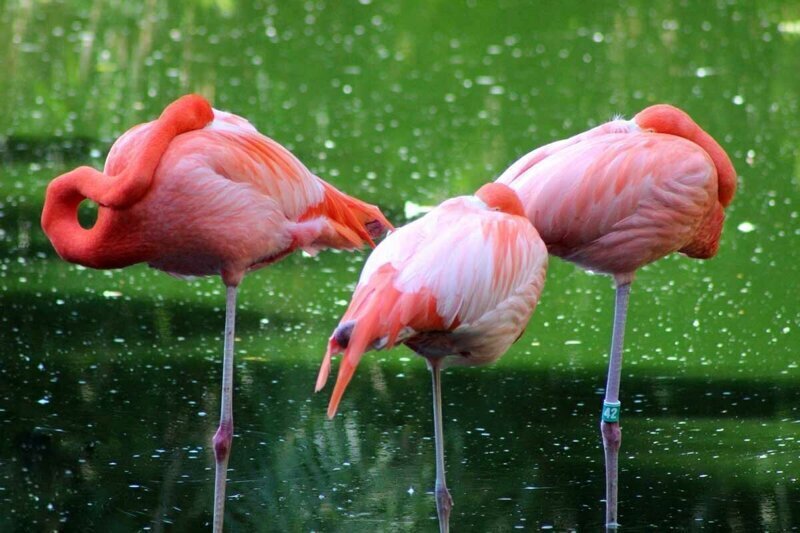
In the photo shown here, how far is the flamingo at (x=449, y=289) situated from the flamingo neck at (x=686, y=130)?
679 mm

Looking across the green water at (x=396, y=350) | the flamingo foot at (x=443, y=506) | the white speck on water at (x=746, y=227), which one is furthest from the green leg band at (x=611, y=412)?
the white speck on water at (x=746, y=227)

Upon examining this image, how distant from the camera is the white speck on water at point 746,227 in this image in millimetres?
6678

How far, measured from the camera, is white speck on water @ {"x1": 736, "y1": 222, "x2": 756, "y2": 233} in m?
6.68

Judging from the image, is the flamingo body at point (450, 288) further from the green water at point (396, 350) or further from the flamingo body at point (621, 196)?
the green water at point (396, 350)

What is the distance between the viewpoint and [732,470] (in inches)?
171

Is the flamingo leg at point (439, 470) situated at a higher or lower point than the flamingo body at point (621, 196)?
lower

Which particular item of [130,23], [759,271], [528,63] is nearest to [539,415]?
[759,271]

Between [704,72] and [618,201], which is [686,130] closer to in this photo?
[618,201]

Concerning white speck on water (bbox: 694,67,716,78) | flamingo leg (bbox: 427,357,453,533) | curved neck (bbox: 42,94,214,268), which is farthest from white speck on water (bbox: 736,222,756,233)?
curved neck (bbox: 42,94,214,268)

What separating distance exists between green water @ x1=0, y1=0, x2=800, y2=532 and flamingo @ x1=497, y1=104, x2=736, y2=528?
606 millimetres

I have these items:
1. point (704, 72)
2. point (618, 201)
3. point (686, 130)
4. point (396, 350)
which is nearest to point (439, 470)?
point (618, 201)

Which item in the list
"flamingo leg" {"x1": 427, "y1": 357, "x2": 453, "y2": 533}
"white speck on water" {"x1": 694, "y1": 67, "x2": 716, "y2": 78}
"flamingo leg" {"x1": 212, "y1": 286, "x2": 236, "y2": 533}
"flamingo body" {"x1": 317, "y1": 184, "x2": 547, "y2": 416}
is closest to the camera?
"flamingo body" {"x1": 317, "y1": 184, "x2": 547, "y2": 416}

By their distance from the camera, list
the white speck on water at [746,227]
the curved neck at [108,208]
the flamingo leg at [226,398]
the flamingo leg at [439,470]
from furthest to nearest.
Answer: the white speck on water at [746,227] → the flamingo leg at [226,398] → the curved neck at [108,208] → the flamingo leg at [439,470]

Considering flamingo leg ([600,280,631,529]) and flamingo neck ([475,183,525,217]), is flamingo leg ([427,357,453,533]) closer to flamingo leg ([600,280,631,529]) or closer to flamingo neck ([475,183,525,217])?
flamingo neck ([475,183,525,217])
